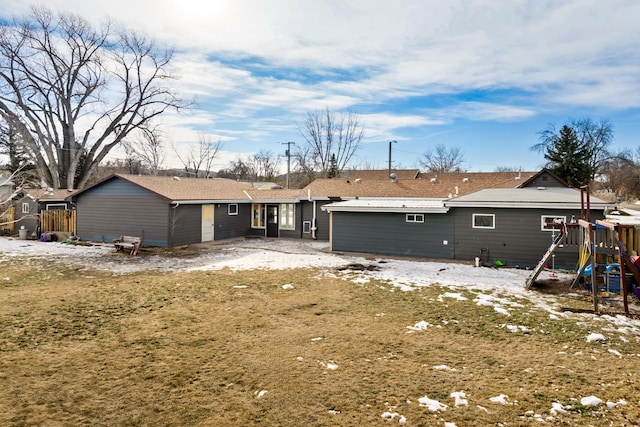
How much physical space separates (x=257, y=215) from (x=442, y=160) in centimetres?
4415

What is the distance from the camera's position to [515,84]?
20.6 meters

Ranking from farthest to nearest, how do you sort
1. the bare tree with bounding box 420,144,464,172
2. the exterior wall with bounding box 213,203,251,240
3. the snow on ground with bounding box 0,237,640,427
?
the bare tree with bounding box 420,144,464,172 < the exterior wall with bounding box 213,203,251,240 < the snow on ground with bounding box 0,237,640,427

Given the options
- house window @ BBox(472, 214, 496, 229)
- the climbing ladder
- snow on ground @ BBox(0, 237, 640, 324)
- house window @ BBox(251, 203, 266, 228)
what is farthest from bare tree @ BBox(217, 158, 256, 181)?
the climbing ladder

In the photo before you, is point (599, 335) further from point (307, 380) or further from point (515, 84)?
point (515, 84)

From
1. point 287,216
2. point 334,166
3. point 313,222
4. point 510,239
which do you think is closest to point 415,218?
point 510,239

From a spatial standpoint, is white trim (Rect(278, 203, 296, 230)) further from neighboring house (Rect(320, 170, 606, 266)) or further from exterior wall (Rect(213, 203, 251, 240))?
neighboring house (Rect(320, 170, 606, 266))

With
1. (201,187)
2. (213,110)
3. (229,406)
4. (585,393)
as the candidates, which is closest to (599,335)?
(585,393)

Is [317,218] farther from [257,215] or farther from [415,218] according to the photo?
[415,218]

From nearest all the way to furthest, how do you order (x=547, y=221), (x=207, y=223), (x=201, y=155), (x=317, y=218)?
(x=547, y=221), (x=207, y=223), (x=317, y=218), (x=201, y=155)

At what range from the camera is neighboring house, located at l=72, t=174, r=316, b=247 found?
1816cm

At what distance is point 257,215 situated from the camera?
2294 centimetres

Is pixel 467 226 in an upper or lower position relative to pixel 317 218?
lower

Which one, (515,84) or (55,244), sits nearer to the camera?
(55,244)

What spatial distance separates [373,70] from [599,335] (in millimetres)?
18326
